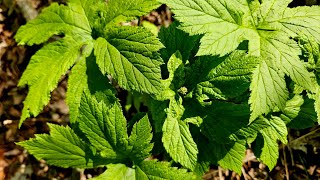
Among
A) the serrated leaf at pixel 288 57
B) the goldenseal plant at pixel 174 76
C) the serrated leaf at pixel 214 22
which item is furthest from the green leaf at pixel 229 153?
the serrated leaf at pixel 214 22

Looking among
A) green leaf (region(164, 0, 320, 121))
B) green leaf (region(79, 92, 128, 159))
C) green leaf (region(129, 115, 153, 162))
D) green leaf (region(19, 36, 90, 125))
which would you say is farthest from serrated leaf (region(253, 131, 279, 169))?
green leaf (region(19, 36, 90, 125))

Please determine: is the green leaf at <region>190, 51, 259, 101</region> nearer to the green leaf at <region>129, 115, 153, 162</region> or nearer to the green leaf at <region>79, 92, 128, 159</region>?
the green leaf at <region>129, 115, 153, 162</region>

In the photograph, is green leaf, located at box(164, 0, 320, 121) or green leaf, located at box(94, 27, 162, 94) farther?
green leaf, located at box(94, 27, 162, 94)

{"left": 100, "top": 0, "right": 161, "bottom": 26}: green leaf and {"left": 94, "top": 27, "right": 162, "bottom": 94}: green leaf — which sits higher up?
{"left": 100, "top": 0, "right": 161, "bottom": 26}: green leaf

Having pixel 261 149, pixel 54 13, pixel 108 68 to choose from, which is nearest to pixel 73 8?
pixel 54 13

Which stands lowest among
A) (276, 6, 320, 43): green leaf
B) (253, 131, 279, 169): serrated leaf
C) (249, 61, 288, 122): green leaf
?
(253, 131, 279, 169): serrated leaf

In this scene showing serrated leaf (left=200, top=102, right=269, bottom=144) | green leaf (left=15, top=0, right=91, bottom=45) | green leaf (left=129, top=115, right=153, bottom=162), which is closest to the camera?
green leaf (left=129, top=115, right=153, bottom=162)

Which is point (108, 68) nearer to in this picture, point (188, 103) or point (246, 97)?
point (188, 103)

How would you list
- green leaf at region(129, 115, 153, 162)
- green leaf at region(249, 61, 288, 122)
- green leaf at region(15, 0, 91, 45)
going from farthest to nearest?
green leaf at region(15, 0, 91, 45) < green leaf at region(129, 115, 153, 162) < green leaf at region(249, 61, 288, 122)

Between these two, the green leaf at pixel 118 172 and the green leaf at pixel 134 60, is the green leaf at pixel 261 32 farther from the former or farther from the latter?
the green leaf at pixel 118 172
